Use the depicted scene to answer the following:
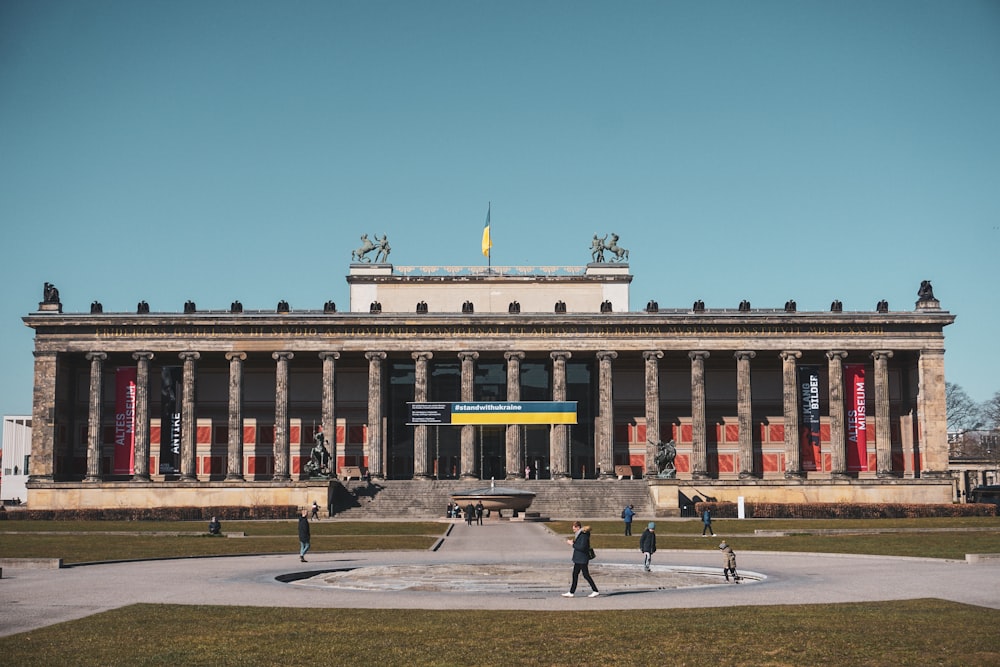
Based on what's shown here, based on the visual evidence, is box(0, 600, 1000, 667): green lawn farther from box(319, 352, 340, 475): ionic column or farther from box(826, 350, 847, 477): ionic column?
box(826, 350, 847, 477): ionic column

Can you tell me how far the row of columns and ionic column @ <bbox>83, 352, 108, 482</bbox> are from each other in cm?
8

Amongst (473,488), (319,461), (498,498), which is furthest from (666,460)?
(319,461)

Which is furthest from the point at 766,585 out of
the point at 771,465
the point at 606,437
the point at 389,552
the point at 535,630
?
A: the point at 771,465

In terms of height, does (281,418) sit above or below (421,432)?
above

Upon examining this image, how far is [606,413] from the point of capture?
92375 millimetres

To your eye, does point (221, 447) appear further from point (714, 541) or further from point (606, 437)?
point (714, 541)

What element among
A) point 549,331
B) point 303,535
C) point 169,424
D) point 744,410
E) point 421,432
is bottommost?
point 303,535

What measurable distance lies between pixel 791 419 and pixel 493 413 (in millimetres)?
23833

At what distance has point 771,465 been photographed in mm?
96188

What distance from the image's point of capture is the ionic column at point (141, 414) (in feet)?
297

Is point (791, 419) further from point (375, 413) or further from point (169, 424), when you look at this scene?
point (169, 424)

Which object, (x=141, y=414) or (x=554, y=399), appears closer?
(x=141, y=414)

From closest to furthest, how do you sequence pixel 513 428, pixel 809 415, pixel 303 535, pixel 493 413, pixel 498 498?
pixel 303 535 < pixel 498 498 < pixel 493 413 < pixel 809 415 < pixel 513 428

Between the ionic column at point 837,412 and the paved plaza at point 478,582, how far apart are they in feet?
149
